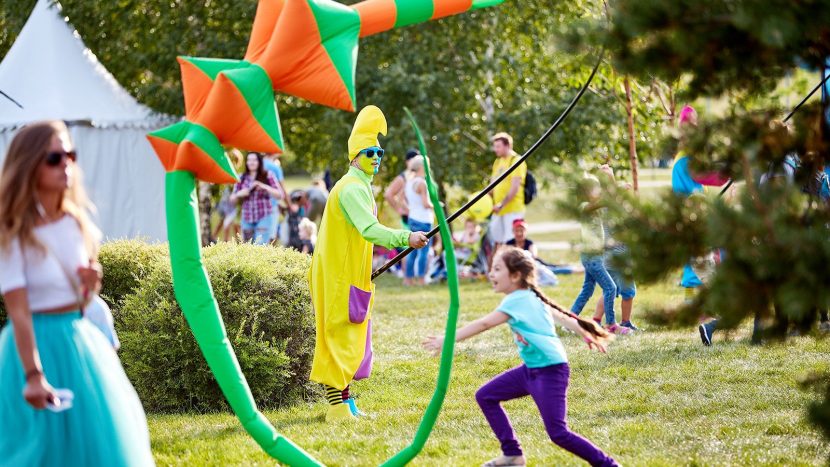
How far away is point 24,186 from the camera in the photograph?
4105mm

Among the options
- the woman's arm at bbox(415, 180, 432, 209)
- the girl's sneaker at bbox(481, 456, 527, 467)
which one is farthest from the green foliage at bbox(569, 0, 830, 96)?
the woman's arm at bbox(415, 180, 432, 209)

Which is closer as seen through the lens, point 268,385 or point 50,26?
point 268,385

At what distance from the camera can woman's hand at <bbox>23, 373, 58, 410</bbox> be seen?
399 centimetres

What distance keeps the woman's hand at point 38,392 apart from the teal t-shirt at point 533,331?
2354 millimetres

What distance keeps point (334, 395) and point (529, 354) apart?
6.78ft

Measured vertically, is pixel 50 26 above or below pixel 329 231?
above

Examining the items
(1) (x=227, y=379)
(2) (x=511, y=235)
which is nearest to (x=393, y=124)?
(2) (x=511, y=235)

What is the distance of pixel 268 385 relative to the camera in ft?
25.1

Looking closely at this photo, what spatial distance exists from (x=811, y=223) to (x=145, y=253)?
6.82 meters

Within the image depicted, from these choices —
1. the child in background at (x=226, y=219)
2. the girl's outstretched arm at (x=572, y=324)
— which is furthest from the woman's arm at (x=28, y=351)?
the child in background at (x=226, y=219)

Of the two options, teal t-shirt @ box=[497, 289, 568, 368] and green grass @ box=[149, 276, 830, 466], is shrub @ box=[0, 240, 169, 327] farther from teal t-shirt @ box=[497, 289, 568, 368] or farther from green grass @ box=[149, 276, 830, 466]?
teal t-shirt @ box=[497, 289, 568, 368]

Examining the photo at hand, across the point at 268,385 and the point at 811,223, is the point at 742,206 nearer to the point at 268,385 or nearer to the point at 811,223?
the point at 811,223

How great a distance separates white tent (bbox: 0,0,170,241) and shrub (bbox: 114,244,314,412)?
763 cm

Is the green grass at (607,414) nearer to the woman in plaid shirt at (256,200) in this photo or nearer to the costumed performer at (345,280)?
the costumed performer at (345,280)
